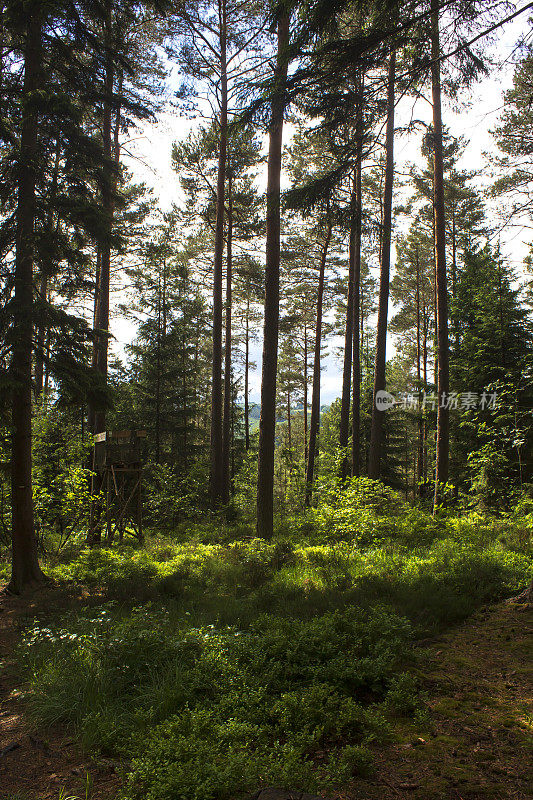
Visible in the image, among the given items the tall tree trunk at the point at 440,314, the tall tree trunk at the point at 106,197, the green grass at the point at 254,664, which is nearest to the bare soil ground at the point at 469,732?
the green grass at the point at 254,664

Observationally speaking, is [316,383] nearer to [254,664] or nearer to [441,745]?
[254,664]

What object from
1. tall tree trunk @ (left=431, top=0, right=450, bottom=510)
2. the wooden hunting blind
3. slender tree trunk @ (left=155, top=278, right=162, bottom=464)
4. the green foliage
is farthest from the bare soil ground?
slender tree trunk @ (left=155, top=278, right=162, bottom=464)

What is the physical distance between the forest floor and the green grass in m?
0.14

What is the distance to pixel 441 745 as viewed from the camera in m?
2.87

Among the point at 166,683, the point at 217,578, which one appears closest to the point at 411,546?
the point at 217,578

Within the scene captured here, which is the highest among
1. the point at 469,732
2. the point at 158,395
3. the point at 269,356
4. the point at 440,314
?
the point at 440,314

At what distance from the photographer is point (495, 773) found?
102 inches

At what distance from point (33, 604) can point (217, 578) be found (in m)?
2.82

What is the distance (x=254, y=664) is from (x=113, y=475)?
859 centimetres

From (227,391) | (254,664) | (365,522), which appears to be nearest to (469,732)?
(254,664)

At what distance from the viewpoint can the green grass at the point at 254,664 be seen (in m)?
2.70

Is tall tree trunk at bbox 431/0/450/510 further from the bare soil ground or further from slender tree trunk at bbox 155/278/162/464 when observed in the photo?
slender tree trunk at bbox 155/278/162/464

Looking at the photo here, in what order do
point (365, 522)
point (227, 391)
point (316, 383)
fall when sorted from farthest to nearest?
point (316, 383) < point (227, 391) < point (365, 522)

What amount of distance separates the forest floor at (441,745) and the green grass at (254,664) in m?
0.14
